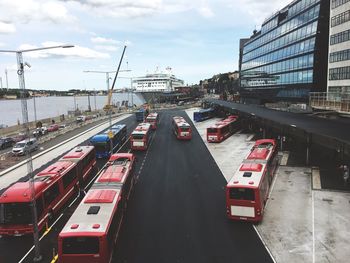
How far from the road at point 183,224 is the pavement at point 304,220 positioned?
1.29 metres

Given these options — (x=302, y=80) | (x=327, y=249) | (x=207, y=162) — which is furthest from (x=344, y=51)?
(x=327, y=249)

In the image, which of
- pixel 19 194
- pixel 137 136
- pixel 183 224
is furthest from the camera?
pixel 137 136

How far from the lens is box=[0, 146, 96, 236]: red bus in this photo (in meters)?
19.4

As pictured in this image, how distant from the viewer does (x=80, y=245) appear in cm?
1521

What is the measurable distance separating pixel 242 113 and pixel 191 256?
1764 inches

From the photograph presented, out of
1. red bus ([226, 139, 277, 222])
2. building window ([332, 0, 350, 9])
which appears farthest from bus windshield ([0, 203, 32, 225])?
building window ([332, 0, 350, 9])

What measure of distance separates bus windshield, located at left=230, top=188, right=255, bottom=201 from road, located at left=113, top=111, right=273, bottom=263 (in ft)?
6.02

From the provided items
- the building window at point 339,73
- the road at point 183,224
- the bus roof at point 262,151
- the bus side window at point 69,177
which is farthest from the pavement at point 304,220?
the building window at point 339,73

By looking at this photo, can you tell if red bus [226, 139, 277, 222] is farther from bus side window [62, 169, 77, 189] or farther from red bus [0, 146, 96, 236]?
bus side window [62, 169, 77, 189]

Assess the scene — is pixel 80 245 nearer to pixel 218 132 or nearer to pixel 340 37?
pixel 218 132

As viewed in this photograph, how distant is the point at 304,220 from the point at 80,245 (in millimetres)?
14667

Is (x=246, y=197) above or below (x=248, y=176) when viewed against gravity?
below

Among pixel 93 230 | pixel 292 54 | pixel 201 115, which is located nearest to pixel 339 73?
pixel 292 54

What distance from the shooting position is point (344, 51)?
5591 cm
